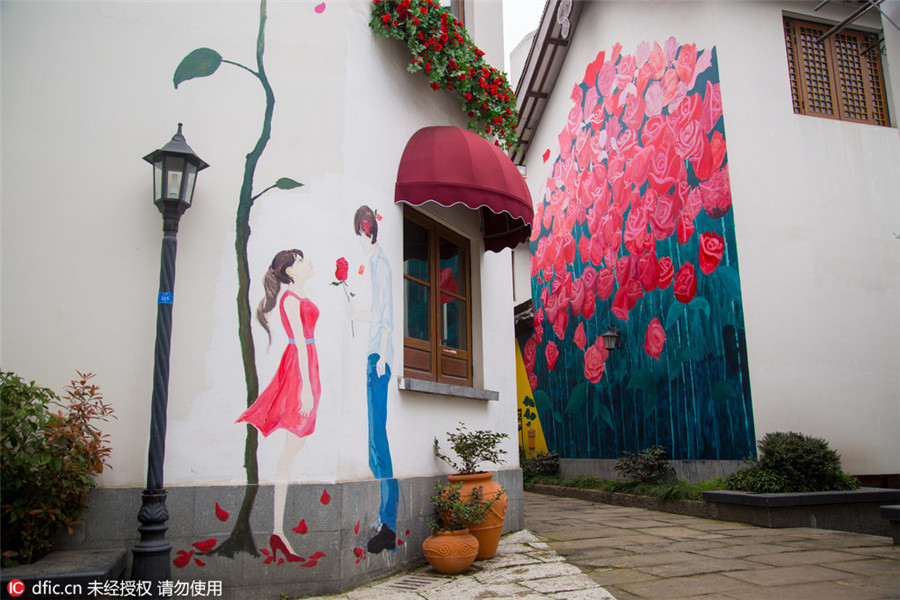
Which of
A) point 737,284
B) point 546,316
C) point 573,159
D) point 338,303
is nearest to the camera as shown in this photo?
point 338,303

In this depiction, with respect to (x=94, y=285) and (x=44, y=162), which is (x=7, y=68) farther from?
(x=94, y=285)

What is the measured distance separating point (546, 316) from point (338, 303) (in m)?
10.5

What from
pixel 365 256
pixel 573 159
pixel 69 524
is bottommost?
pixel 69 524

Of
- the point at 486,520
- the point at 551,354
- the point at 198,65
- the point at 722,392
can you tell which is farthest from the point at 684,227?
the point at 198,65

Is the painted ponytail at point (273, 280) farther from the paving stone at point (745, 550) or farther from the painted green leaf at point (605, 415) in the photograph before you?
the painted green leaf at point (605, 415)

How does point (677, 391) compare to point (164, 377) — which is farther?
point (677, 391)

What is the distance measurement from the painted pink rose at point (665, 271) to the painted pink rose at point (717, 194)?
1177 millimetres

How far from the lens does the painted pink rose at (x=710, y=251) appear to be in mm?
9500

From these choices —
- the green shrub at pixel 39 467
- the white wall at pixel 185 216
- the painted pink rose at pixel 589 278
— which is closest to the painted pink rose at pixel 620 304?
the painted pink rose at pixel 589 278

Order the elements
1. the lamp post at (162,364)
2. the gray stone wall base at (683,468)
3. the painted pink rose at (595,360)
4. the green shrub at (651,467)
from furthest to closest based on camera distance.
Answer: the painted pink rose at (595,360)
the green shrub at (651,467)
the gray stone wall base at (683,468)
the lamp post at (162,364)

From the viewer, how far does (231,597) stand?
4.76 metres

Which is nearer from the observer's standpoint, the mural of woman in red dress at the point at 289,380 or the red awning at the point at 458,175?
the mural of woman in red dress at the point at 289,380

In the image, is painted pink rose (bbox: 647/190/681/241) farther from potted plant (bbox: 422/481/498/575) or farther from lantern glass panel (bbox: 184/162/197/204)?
lantern glass panel (bbox: 184/162/197/204)

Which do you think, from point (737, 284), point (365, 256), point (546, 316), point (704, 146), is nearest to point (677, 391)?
→ point (737, 284)
